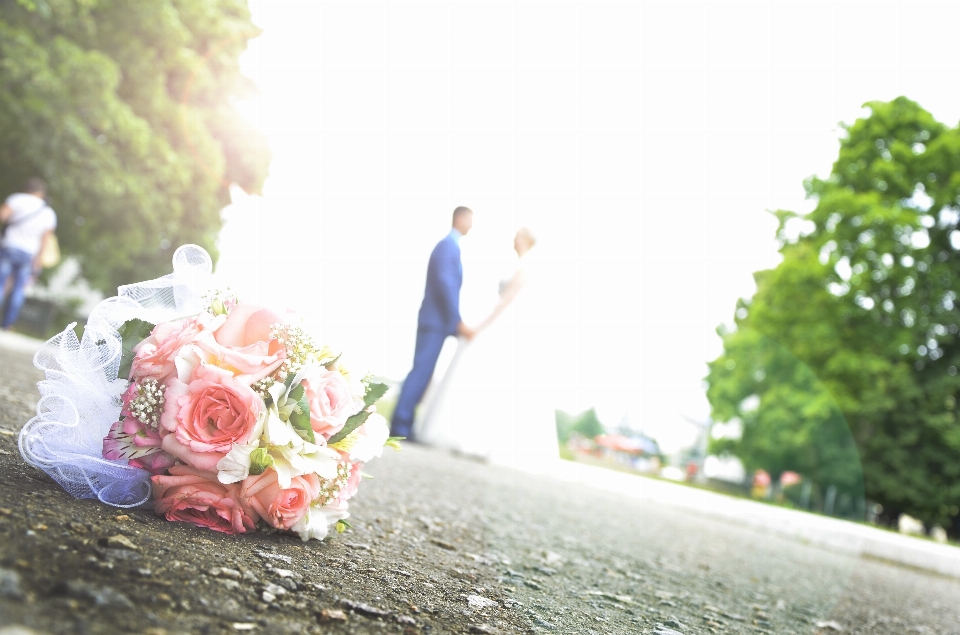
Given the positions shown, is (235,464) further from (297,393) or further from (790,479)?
(790,479)

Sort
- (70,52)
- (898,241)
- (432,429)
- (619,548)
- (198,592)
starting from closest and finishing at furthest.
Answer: (198,592), (619,548), (432,429), (70,52), (898,241)

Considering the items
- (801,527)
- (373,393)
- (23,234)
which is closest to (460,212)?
(801,527)

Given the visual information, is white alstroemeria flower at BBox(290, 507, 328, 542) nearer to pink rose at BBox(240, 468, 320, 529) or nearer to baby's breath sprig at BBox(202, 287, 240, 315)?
pink rose at BBox(240, 468, 320, 529)

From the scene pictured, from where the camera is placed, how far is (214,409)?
2.32 m

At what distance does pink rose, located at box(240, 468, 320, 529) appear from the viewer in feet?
7.95

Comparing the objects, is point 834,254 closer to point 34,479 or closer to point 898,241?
point 898,241

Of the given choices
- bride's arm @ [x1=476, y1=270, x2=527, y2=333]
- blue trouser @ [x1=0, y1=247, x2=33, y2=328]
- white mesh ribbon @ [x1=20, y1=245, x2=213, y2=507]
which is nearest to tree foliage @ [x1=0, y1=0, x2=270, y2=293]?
blue trouser @ [x1=0, y1=247, x2=33, y2=328]

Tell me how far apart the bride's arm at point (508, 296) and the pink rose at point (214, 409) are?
27.5 ft

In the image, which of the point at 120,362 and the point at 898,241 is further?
the point at 898,241

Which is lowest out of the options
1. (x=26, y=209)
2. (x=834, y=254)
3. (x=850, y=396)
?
(x=26, y=209)

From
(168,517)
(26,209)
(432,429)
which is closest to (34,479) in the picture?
(168,517)

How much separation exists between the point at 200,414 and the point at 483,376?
27.2 ft

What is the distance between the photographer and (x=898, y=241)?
2050cm

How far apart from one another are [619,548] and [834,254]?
18453 mm
